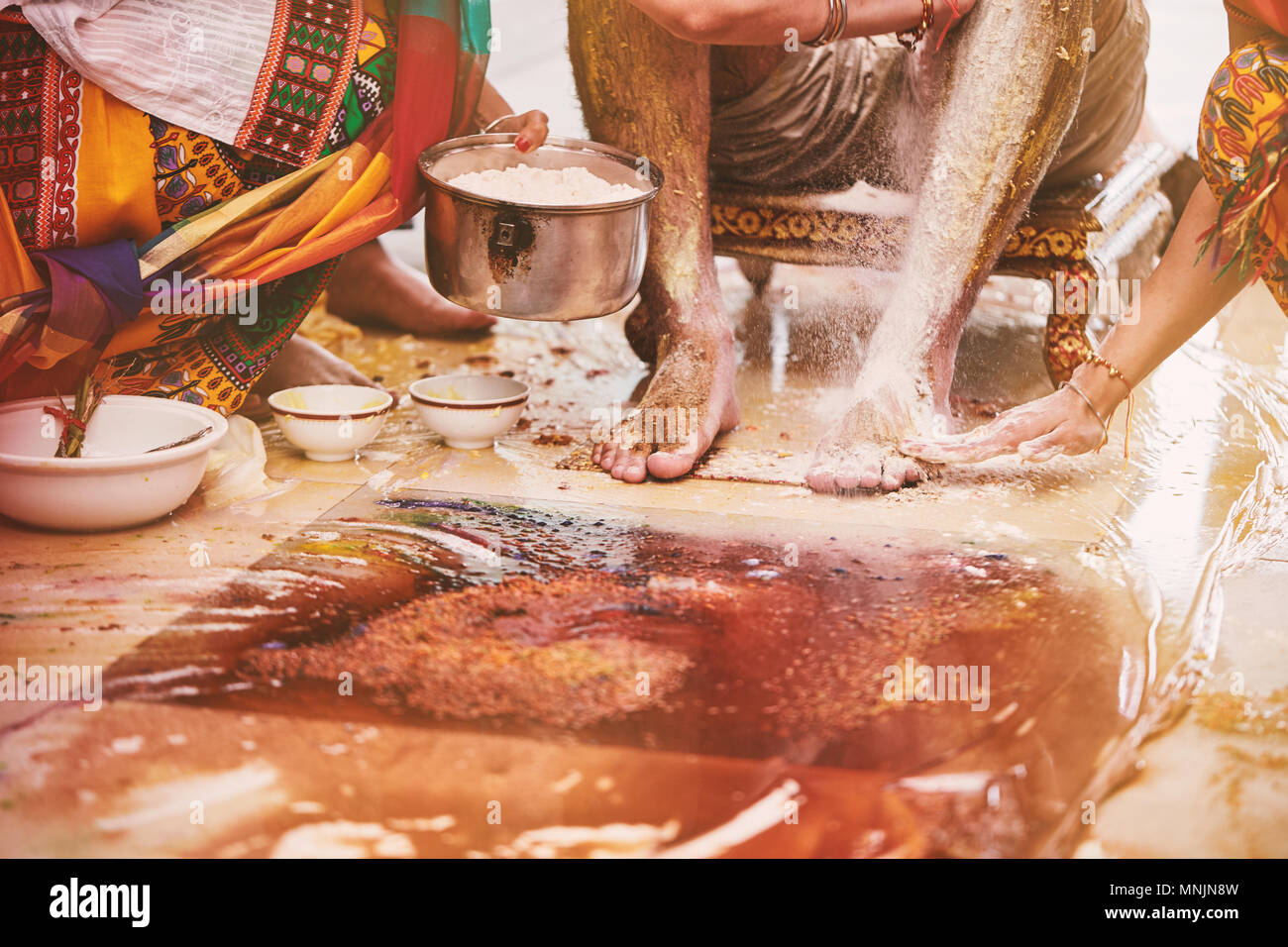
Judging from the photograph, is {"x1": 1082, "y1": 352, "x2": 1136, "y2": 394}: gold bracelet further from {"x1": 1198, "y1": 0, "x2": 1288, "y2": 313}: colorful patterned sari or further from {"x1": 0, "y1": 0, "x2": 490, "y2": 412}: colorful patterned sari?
{"x1": 0, "y1": 0, "x2": 490, "y2": 412}: colorful patterned sari

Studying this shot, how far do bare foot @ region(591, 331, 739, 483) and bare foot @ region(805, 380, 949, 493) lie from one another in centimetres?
20

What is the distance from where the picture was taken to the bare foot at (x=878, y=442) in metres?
1.85

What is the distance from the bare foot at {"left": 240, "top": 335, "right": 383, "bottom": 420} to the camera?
217 centimetres

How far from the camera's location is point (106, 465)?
5.03ft

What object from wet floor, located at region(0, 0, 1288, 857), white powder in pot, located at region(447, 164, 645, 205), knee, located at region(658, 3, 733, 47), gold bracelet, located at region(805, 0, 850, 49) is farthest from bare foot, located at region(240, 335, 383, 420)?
gold bracelet, located at region(805, 0, 850, 49)

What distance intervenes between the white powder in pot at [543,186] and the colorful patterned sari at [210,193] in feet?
0.45

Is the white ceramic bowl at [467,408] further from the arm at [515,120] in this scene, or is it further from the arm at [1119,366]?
the arm at [1119,366]

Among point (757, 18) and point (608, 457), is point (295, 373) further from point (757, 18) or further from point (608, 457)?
point (757, 18)

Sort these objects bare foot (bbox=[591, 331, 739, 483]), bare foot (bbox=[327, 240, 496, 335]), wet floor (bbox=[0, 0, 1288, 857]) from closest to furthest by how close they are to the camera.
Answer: wet floor (bbox=[0, 0, 1288, 857]) < bare foot (bbox=[591, 331, 739, 483]) < bare foot (bbox=[327, 240, 496, 335])

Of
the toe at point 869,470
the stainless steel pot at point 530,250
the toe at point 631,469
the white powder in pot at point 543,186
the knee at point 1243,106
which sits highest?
the knee at point 1243,106

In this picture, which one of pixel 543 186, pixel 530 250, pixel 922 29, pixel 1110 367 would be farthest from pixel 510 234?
pixel 1110 367

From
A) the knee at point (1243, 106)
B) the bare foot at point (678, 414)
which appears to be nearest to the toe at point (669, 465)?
the bare foot at point (678, 414)

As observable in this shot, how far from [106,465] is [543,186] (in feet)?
2.66
